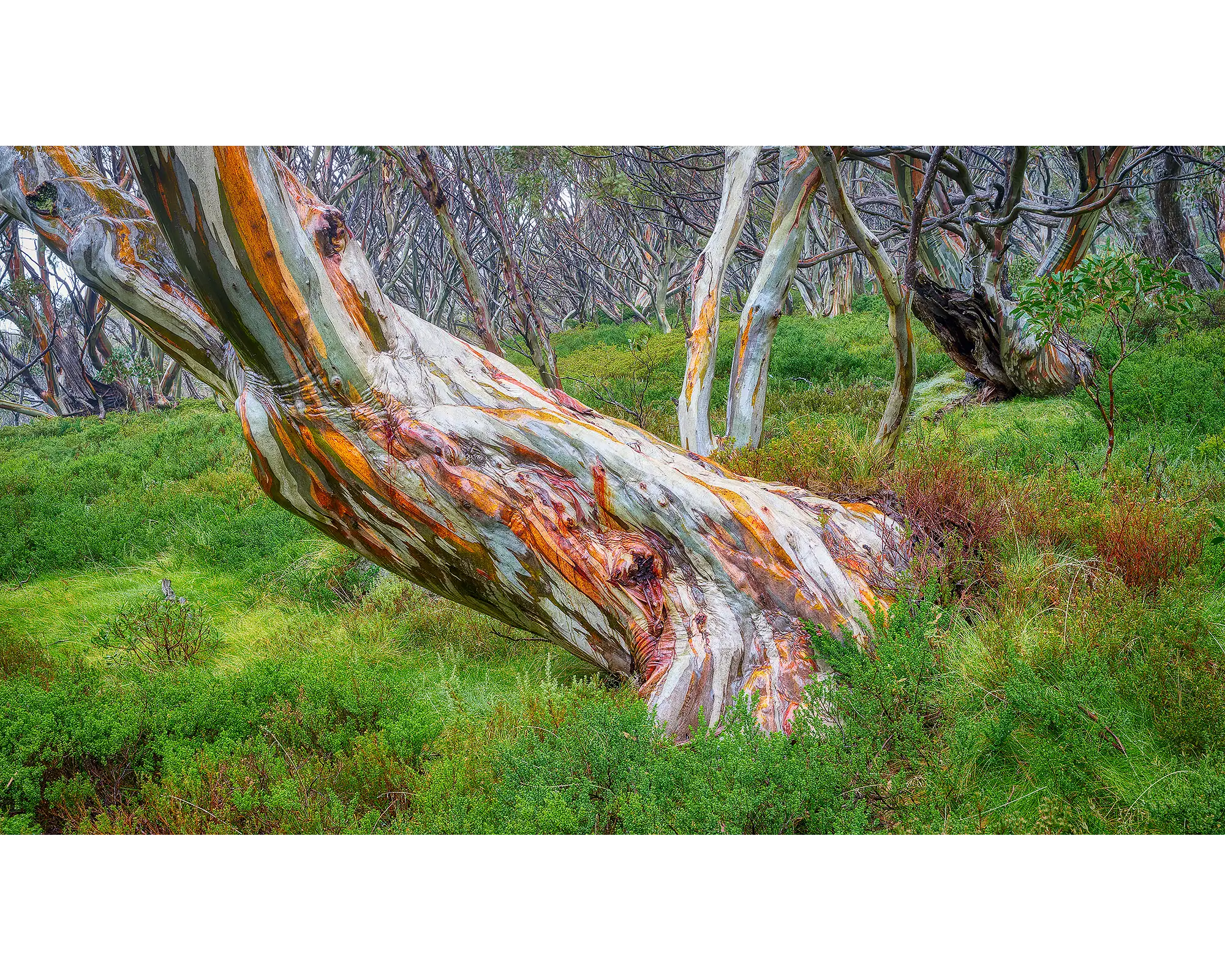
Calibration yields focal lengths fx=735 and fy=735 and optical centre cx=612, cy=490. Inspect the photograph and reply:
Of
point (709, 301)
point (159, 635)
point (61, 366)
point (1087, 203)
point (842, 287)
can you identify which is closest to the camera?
point (159, 635)

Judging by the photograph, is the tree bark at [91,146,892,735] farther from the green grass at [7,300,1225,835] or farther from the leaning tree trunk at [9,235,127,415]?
the leaning tree trunk at [9,235,127,415]

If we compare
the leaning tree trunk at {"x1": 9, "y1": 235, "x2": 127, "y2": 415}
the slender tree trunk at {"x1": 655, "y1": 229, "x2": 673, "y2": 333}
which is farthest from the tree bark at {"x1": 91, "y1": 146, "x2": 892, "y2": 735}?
the slender tree trunk at {"x1": 655, "y1": 229, "x2": 673, "y2": 333}

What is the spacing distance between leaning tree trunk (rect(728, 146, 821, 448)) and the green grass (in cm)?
99

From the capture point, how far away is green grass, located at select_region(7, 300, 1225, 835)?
2340 mm

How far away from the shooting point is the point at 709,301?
5699 mm

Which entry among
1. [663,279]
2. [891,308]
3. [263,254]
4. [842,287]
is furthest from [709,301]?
[663,279]

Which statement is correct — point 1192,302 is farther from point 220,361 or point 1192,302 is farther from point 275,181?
point 220,361

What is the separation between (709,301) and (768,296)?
46cm

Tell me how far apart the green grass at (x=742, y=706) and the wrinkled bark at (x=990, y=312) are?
1.36m

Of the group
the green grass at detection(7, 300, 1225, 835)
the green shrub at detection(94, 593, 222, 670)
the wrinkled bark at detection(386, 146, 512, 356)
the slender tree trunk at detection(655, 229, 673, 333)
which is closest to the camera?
the green grass at detection(7, 300, 1225, 835)

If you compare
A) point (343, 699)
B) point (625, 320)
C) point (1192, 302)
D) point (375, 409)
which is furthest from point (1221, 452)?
point (625, 320)

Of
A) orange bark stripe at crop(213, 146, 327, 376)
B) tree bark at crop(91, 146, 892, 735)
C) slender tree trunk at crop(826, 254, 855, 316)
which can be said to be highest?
slender tree trunk at crop(826, 254, 855, 316)

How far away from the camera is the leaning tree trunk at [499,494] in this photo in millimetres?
2736

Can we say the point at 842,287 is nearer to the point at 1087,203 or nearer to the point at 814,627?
the point at 1087,203
